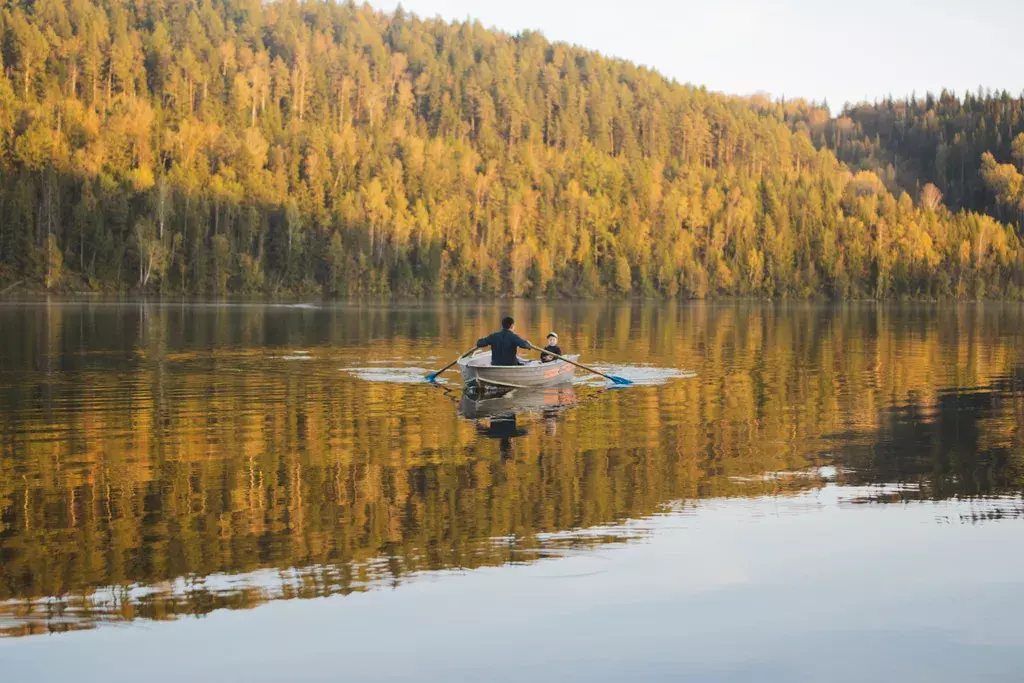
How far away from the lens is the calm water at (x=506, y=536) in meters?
10.9

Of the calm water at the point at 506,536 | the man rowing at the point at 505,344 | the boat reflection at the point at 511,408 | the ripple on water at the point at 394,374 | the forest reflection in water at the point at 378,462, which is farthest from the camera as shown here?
the ripple on water at the point at 394,374

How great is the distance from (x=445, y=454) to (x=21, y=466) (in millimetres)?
7738

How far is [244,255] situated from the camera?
16662cm

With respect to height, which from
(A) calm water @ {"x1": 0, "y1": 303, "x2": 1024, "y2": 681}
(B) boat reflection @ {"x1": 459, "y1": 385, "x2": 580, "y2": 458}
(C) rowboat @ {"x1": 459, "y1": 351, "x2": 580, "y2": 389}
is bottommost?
(A) calm water @ {"x1": 0, "y1": 303, "x2": 1024, "y2": 681}

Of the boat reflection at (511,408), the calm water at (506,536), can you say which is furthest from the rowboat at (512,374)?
the calm water at (506,536)

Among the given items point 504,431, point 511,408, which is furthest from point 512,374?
point 504,431

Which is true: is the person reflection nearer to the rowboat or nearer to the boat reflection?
the boat reflection

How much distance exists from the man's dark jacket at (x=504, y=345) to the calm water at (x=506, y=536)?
1970mm

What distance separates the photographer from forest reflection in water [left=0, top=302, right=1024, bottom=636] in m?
13.6

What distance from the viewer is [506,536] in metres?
15.2

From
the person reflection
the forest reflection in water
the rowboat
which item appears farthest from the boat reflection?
the rowboat

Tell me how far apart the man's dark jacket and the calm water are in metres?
1.97

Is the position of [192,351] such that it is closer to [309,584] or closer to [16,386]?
[16,386]

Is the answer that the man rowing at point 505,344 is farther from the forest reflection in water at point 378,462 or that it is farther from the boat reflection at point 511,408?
the forest reflection in water at point 378,462
